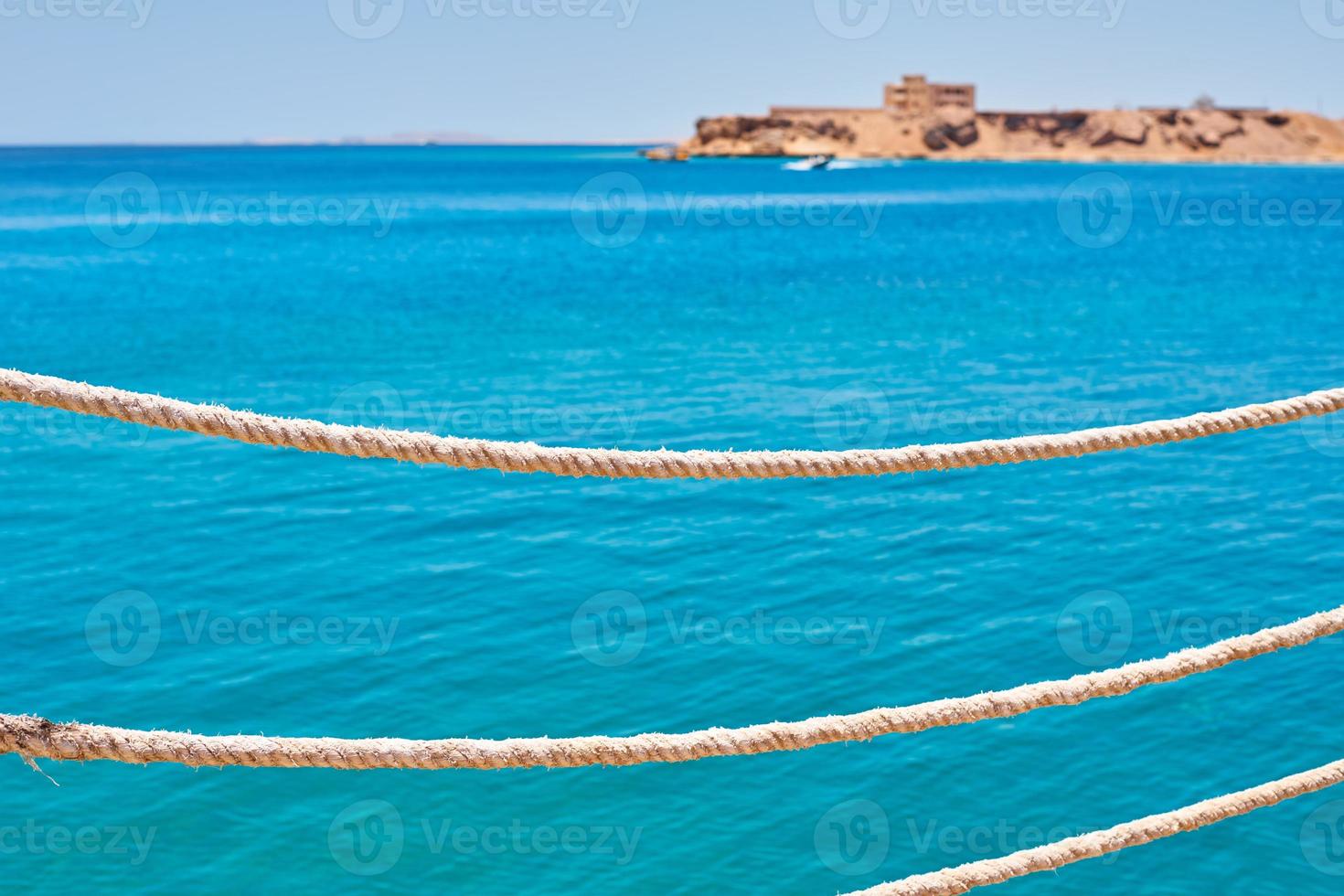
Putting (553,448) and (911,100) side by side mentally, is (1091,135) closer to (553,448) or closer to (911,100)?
(911,100)

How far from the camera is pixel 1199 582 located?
9625 millimetres

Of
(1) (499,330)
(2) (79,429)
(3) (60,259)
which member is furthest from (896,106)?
(2) (79,429)

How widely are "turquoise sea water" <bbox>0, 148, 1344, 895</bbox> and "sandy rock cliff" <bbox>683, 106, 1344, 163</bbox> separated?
13521 centimetres

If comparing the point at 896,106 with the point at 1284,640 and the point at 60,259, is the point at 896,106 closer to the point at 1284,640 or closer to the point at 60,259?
the point at 60,259

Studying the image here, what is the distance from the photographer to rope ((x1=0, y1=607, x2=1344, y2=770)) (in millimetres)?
1996

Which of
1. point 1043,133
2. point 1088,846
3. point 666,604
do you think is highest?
point 1088,846

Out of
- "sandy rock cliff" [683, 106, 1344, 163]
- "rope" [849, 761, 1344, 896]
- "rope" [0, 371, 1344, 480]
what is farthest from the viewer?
"sandy rock cliff" [683, 106, 1344, 163]

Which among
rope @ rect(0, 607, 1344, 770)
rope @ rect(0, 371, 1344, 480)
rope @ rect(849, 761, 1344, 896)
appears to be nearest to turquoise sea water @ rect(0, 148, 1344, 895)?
rope @ rect(849, 761, 1344, 896)

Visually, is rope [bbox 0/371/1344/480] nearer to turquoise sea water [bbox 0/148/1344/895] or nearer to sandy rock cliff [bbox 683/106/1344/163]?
turquoise sea water [bbox 0/148/1344/895]

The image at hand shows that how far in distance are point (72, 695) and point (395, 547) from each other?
3.14 m

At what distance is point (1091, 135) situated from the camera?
493 feet

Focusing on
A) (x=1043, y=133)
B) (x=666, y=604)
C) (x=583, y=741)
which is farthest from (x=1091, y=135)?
(x=583, y=741)

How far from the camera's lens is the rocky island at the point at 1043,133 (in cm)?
14688

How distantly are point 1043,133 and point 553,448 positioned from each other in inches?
6402
